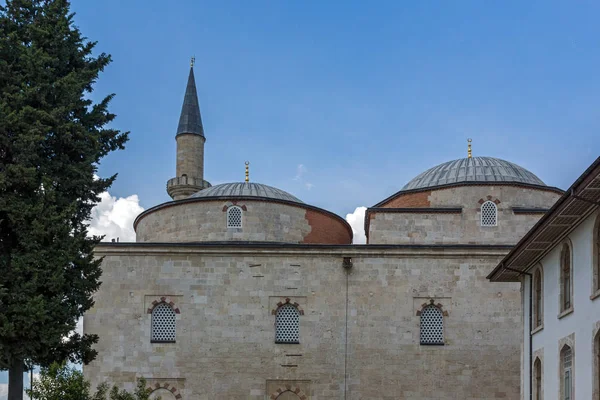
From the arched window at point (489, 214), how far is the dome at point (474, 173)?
2.40 ft

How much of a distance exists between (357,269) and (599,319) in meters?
9.23

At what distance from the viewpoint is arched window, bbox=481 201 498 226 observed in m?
21.2

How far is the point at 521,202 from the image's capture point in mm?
21281

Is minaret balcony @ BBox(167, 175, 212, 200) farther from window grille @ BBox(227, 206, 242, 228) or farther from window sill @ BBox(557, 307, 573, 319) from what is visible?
window sill @ BBox(557, 307, 573, 319)

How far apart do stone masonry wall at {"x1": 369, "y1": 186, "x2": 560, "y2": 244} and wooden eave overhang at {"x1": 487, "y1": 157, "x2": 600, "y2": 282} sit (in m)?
4.39

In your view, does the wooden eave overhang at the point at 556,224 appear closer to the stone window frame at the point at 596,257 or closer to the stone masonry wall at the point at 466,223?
the stone window frame at the point at 596,257

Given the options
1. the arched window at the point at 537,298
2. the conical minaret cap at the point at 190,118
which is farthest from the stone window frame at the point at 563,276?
the conical minaret cap at the point at 190,118

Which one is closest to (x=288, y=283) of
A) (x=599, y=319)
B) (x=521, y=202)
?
(x=521, y=202)

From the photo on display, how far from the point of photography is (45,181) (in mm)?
14125

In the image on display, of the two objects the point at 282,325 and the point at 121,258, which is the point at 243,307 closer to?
the point at 282,325

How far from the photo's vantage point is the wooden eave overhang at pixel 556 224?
36.0ft

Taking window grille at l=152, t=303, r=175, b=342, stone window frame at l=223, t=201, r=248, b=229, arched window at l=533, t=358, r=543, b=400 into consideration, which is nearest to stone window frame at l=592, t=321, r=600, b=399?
arched window at l=533, t=358, r=543, b=400

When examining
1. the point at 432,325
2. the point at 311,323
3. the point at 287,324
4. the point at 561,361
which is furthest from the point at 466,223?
the point at 561,361

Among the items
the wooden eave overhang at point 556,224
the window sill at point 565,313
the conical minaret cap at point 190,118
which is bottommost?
the window sill at point 565,313
